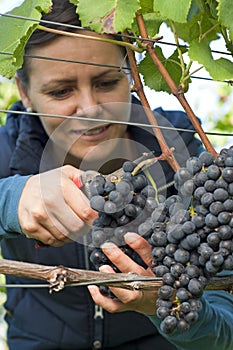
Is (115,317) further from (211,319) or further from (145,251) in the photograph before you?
(145,251)

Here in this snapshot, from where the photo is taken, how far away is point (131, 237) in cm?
94

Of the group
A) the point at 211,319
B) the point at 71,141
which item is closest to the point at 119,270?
the point at 211,319

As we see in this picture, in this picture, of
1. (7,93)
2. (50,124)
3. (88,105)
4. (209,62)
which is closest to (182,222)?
(209,62)

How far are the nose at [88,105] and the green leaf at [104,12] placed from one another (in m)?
0.59

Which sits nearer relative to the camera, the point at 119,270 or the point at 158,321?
the point at 119,270

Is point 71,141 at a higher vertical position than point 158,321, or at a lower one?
higher

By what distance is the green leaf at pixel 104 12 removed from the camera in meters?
0.92

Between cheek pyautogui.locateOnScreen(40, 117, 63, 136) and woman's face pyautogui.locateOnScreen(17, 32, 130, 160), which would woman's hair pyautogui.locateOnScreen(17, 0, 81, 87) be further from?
cheek pyautogui.locateOnScreen(40, 117, 63, 136)

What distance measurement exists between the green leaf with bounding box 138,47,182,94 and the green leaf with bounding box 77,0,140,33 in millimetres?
159

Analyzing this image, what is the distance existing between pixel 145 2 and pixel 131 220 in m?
0.34

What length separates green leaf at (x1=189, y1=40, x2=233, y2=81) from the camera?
96 centimetres

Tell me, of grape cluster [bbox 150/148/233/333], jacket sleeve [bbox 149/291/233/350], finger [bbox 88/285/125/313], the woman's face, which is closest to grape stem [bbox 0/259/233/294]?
grape cluster [bbox 150/148/233/333]

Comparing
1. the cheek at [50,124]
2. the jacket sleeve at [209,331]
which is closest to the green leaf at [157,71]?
the jacket sleeve at [209,331]

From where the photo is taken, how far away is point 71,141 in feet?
5.43
